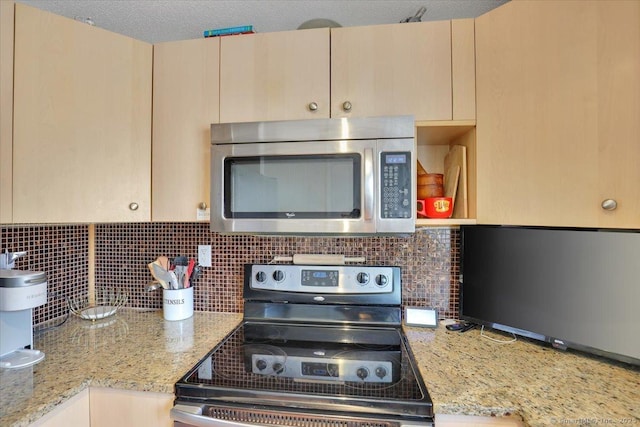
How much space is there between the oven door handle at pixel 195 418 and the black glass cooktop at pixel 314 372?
27mm

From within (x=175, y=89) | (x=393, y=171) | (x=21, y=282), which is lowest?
(x=21, y=282)

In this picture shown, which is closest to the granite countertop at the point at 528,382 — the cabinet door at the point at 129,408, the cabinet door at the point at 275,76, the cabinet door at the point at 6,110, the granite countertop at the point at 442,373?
the granite countertop at the point at 442,373

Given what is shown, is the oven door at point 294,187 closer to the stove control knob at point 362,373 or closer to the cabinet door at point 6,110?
the stove control knob at point 362,373

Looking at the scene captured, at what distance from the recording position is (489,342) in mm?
1128

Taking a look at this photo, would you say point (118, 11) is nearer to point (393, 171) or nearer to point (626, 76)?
point (393, 171)

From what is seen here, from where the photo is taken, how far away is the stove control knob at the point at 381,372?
93 centimetres

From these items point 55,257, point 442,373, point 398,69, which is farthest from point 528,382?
point 55,257

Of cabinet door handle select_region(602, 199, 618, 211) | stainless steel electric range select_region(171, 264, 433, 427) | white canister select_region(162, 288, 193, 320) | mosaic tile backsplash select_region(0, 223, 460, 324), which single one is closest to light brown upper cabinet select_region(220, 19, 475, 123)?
cabinet door handle select_region(602, 199, 618, 211)

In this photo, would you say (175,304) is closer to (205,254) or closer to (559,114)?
(205,254)

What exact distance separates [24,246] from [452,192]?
68.7 inches

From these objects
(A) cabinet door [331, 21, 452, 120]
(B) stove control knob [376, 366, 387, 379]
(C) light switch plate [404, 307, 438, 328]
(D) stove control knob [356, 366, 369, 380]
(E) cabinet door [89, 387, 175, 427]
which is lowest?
(E) cabinet door [89, 387, 175, 427]

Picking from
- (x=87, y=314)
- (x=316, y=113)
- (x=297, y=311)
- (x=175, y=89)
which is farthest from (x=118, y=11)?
(x=297, y=311)

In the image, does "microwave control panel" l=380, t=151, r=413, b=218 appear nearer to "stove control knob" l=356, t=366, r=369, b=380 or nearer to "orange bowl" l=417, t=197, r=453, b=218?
"orange bowl" l=417, t=197, r=453, b=218

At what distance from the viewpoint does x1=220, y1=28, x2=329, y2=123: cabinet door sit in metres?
1.11
